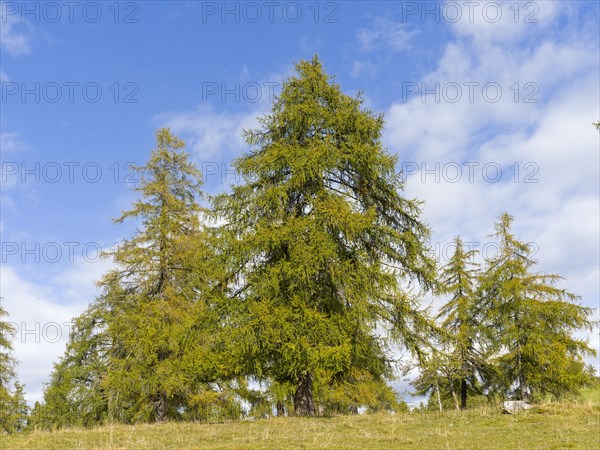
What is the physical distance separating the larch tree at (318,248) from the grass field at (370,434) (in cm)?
204

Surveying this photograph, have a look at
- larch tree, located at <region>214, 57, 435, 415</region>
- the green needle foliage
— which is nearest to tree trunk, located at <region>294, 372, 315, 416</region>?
larch tree, located at <region>214, 57, 435, 415</region>

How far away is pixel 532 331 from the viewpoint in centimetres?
2822

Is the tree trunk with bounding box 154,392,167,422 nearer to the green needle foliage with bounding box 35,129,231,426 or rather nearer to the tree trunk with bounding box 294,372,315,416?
the green needle foliage with bounding box 35,129,231,426

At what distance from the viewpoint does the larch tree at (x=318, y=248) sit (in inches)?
598

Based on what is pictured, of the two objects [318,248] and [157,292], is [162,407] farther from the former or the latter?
[318,248]

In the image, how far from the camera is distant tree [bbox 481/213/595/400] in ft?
91.9

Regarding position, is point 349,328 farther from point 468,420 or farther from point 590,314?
point 590,314

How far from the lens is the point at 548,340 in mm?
28406

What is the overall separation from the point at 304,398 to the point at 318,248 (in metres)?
5.08

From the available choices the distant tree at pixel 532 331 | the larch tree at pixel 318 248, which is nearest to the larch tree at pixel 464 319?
the distant tree at pixel 532 331

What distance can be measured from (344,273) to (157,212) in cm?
1136

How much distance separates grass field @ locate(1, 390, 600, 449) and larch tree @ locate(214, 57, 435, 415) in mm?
2038

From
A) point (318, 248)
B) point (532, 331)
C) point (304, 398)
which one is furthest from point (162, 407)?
point (532, 331)

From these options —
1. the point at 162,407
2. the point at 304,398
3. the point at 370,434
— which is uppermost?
the point at 304,398
